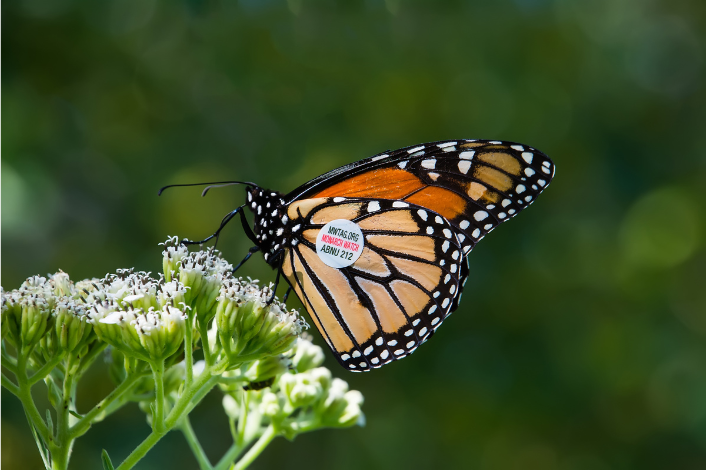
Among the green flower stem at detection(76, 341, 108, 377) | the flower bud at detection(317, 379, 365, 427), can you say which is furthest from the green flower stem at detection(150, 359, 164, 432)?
the flower bud at detection(317, 379, 365, 427)

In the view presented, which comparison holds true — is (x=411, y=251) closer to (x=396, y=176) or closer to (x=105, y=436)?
(x=396, y=176)

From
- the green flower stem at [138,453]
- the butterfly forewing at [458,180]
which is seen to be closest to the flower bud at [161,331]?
the green flower stem at [138,453]

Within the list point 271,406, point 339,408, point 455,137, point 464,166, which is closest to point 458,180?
point 464,166

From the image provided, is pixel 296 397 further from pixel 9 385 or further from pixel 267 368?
pixel 9 385

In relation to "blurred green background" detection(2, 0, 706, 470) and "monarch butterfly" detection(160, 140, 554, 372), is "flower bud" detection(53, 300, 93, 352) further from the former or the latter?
"blurred green background" detection(2, 0, 706, 470)

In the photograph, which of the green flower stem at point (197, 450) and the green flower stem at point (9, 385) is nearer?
the green flower stem at point (9, 385)

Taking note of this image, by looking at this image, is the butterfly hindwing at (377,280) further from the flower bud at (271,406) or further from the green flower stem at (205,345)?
the green flower stem at (205,345)

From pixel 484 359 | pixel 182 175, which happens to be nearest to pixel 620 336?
pixel 484 359
